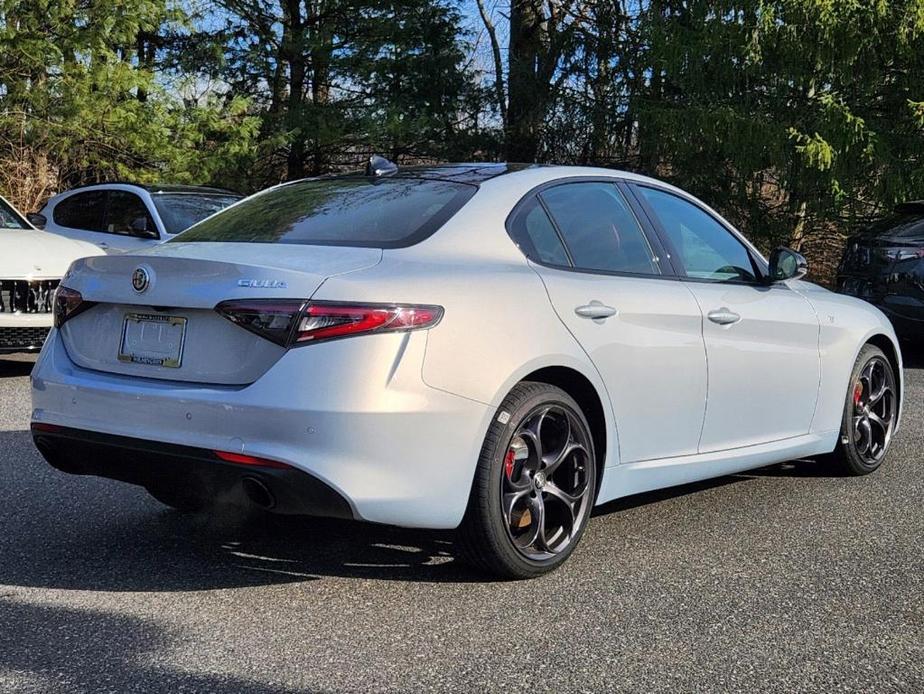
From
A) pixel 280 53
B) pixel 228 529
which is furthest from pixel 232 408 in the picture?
pixel 280 53

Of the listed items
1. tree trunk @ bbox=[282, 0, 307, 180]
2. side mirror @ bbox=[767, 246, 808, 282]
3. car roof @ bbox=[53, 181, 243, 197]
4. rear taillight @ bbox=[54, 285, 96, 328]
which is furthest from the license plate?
tree trunk @ bbox=[282, 0, 307, 180]

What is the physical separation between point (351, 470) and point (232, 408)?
419 millimetres

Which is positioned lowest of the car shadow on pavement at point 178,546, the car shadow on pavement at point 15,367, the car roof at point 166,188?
the car shadow on pavement at point 15,367

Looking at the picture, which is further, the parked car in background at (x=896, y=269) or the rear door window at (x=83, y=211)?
the rear door window at (x=83, y=211)

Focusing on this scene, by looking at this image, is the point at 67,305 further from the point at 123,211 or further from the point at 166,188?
the point at 166,188

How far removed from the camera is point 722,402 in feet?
16.5

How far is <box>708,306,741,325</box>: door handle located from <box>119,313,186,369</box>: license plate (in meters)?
2.26

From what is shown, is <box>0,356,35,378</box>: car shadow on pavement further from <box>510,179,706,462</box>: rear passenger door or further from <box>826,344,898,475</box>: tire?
<box>826,344,898,475</box>: tire

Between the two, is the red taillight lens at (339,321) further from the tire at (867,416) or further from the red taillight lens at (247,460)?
the tire at (867,416)

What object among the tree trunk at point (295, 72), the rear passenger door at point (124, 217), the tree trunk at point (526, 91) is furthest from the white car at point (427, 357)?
the tree trunk at point (295, 72)

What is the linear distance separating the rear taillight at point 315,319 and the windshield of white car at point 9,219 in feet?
22.7

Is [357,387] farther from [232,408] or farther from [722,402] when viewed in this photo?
[722,402]

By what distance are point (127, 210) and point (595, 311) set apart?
874cm

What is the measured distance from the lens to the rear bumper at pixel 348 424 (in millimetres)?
3625
